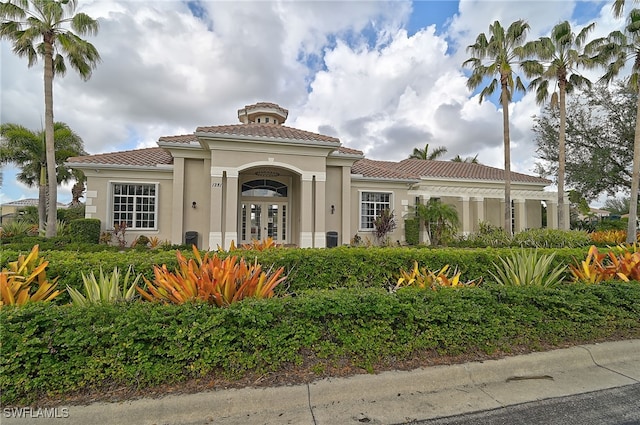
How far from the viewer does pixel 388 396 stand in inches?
119

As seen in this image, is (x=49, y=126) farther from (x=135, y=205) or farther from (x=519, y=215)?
(x=519, y=215)

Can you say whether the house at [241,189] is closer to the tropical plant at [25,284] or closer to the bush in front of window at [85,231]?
the bush in front of window at [85,231]

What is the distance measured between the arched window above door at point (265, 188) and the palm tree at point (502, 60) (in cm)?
1217

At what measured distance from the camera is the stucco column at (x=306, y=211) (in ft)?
46.1

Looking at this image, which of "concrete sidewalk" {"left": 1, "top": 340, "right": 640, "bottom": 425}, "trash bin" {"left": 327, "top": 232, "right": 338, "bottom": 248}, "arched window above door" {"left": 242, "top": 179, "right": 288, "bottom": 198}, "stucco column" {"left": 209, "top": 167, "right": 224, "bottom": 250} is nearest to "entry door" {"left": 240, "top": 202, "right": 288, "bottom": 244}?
"arched window above door" {"left": 242, "top": 179, "right": 288, "bottom": 198}

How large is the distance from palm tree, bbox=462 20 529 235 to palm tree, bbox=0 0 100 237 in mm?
18646

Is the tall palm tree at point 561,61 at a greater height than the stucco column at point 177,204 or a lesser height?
greater

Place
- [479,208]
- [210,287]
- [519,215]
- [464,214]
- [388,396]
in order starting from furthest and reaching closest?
[519,215] < [479,208] < [464,214] < [210,287] < [388,396]

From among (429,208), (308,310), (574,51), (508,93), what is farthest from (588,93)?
(308,310)

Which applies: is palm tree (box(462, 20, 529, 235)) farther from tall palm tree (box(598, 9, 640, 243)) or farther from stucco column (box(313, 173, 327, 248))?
stucco column (box(313, 173, 327, 248))

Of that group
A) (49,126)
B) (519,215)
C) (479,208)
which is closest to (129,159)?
(49,126)

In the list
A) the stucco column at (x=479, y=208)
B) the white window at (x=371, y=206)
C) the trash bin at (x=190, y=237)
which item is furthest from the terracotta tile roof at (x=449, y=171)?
the trash bin at (x=190, y=237)

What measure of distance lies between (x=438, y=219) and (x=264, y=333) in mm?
15749

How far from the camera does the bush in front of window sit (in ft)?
41.5
